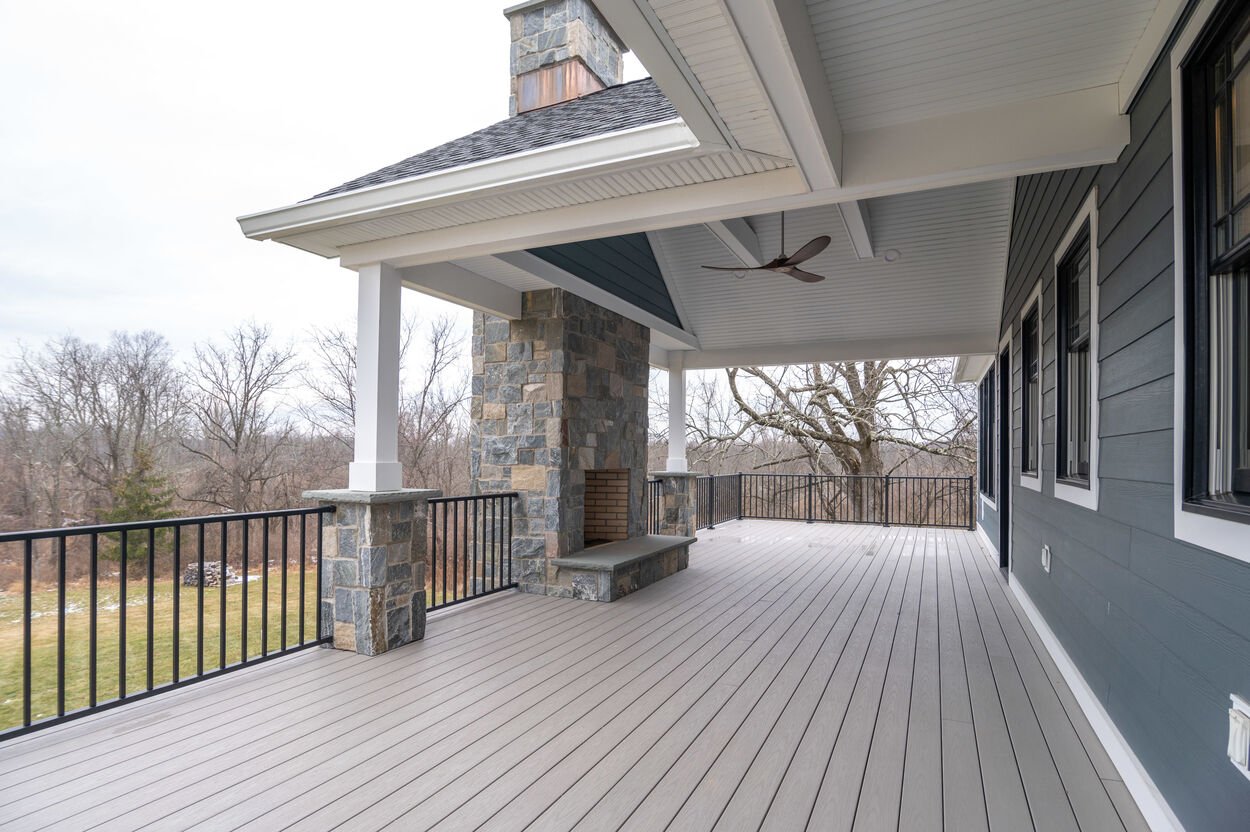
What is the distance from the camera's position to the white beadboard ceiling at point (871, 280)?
5.80 meters

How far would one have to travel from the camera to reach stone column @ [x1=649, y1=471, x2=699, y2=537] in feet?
28.2

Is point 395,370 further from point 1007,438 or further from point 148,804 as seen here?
point 1007,438

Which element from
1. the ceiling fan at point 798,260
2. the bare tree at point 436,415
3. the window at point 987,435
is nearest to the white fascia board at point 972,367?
the window at point 987,435

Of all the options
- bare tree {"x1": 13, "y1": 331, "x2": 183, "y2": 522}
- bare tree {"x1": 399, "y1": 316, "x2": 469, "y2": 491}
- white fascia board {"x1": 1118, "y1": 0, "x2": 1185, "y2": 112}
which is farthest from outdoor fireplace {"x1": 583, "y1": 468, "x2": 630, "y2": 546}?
→ bare tree {"x1": 13, "y1": 331, "x2": 183, "y2": 522}

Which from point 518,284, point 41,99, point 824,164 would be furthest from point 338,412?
point 824,164

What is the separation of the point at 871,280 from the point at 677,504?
360 centimetres

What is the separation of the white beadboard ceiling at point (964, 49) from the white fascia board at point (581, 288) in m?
2.49

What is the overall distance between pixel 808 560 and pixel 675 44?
6.18 meters

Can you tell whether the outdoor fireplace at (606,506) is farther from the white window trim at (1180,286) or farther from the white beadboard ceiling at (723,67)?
the white window trim at (1180,286)

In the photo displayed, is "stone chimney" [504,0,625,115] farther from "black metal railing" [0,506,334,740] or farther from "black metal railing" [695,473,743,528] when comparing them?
"black metal railing" [695,473,743,528]

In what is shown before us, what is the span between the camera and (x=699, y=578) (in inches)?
248

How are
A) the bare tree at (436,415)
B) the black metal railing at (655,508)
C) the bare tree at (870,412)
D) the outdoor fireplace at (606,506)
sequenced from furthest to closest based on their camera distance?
the bare tree at (436,415)
the bare tree at (870,412)
the black metal railing at (655,508)
the outdoor fireplace at (606,506)

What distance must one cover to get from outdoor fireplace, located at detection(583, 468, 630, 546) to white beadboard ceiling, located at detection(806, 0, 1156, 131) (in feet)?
14.4

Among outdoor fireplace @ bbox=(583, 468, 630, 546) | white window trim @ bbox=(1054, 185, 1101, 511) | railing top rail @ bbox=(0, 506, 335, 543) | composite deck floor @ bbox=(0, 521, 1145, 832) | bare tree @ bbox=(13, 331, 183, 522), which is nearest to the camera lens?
composite deck floor @ bbox=(0, 521, 1145, 832)
